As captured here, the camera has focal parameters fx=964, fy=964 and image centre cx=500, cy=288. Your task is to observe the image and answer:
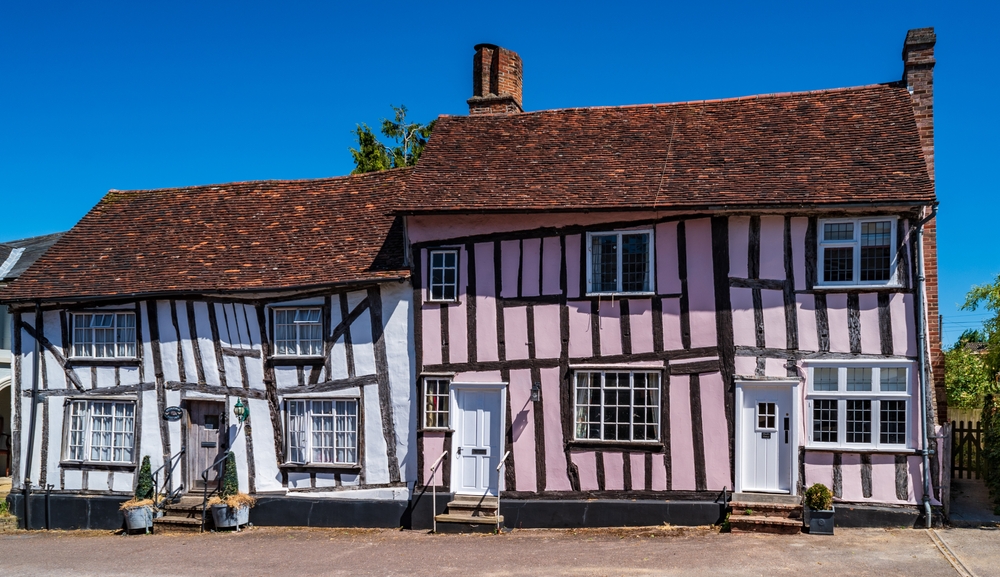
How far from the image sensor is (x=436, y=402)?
17766mm

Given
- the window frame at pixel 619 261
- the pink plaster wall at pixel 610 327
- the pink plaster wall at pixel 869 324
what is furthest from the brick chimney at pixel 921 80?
the pink plaster wall at pixel 610 327

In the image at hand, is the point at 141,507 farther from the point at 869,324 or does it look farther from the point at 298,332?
the point at 869,324

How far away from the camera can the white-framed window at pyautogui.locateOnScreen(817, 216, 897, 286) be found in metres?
15.8

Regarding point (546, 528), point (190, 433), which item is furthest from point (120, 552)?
point (546, 528)

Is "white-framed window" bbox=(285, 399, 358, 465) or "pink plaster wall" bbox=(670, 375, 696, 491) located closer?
"pink plaster wall" bbox=(670, 375, 696, 491)

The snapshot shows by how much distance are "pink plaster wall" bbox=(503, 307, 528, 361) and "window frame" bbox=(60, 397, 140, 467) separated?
8.15 m

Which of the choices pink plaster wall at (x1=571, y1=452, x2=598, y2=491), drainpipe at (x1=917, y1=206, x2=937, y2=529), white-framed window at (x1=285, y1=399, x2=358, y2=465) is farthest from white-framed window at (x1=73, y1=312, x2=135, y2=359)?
drainpipe at (x1=917, y1=206, x2=937, y2=529)

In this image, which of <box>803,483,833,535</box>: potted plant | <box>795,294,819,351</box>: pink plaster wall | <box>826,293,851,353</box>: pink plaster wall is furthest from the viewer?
<box>795,294,819,351</box>: pink plaster wall

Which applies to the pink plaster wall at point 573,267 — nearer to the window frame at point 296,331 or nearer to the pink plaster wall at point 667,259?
the pink plaster wall at point 667,259

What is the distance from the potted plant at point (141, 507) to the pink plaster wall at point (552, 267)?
8.87 meters

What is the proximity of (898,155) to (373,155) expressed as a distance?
2136cm

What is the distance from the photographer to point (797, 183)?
16.3 metres

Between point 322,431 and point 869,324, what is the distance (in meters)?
10.1

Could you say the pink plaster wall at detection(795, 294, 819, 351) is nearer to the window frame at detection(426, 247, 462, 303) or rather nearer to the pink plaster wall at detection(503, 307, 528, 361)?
the pink plaster wall at detection(503, 307, 528, 361)
